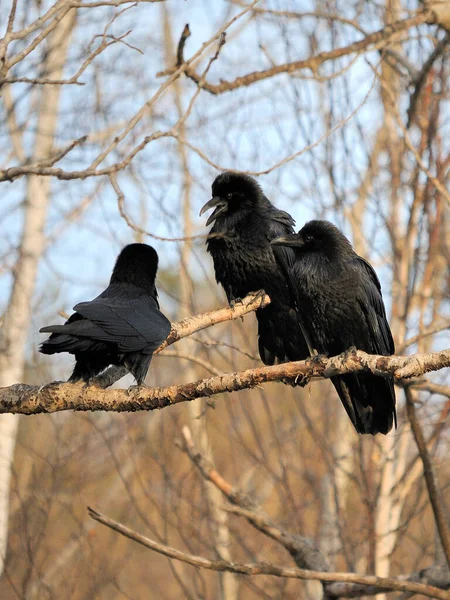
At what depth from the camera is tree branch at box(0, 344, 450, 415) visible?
375 cm

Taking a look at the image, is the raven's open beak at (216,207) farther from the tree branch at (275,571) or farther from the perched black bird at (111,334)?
the tree branch at (275,571)

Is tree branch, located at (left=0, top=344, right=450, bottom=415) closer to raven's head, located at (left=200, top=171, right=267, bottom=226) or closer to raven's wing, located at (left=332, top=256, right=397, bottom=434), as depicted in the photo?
raven's wing, located at (left=332, top=256, right=397, bottom=434)

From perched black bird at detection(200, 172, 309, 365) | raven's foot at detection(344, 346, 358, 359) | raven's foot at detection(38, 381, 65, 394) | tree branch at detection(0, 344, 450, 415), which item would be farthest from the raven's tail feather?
raven's foot at detection(38, 381, 65, 394)

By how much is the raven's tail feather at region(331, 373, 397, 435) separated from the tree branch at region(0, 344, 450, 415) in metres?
1.27

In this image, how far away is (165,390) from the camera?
384 cm

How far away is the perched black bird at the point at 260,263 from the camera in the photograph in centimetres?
633

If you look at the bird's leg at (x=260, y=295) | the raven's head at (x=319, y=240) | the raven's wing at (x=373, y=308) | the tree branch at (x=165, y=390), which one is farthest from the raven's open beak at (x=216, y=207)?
the tree branch at (x=165, y=390)

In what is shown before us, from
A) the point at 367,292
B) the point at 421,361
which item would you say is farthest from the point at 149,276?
the point at 421,361

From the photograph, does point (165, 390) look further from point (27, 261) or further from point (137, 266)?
point (27, 261)

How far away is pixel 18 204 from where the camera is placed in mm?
9766

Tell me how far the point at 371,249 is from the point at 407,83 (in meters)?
1.72

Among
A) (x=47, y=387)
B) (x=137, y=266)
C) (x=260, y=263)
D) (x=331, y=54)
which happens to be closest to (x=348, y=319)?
(x=260, y=263)

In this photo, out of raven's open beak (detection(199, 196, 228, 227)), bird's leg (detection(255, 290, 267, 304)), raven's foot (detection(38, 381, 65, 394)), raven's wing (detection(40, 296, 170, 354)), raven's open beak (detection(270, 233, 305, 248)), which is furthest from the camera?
raven's open beak (detection(199, 196, 228, 227))

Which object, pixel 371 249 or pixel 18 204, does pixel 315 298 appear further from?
pixel 18 204
